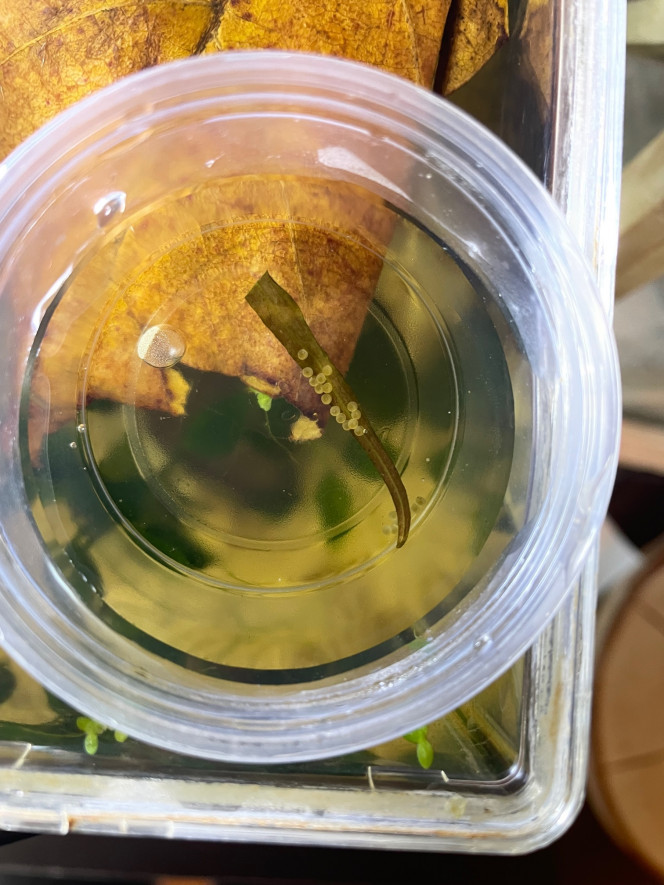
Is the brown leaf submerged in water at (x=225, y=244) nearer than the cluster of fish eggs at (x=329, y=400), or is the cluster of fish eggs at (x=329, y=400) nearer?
the brown leaf submerged in water at (x=225, y=244)

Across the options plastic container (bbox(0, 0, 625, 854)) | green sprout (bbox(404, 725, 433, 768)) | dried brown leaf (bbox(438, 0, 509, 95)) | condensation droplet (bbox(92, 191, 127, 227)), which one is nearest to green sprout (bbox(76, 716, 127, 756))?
plastic container (bbox(0, 0, 625, 854))

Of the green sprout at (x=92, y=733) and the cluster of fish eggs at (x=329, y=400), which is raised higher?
the cluster of fish eggs at (x=329, y=400)

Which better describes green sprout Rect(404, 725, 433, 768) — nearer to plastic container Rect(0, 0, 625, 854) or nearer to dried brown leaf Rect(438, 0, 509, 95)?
plastic container Rect(0, 0, 625, 854)

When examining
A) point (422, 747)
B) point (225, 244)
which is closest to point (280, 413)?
point (225, 244)

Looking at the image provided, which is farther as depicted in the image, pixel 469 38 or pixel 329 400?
pixel 329 400

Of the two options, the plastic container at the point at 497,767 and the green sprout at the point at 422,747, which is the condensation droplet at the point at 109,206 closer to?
the plastic container at the point at 497,767

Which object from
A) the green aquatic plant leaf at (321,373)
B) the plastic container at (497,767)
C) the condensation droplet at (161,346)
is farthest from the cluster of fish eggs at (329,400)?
the plastic container at (497,767)

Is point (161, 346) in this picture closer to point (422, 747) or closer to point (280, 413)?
point (280, 413)
